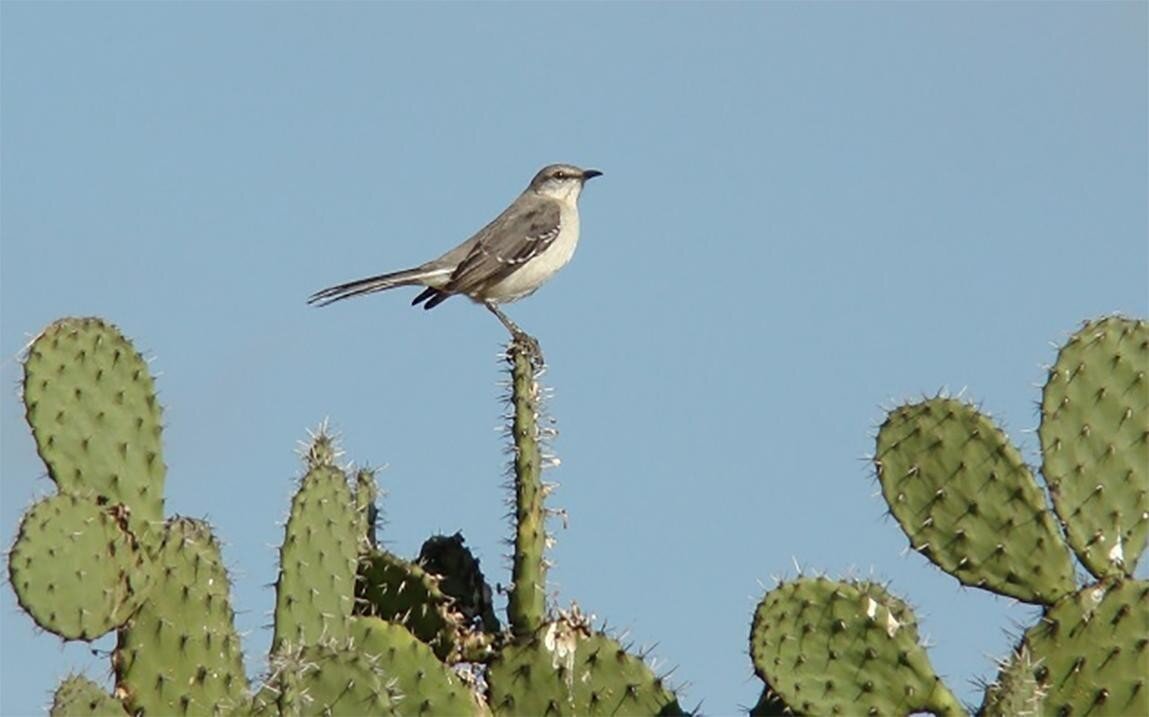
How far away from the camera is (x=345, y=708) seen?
4.65 m

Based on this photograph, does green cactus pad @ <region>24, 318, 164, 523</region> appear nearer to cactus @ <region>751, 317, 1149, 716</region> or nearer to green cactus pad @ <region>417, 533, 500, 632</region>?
green cactus pad @ <region>417, 533, 500, 632</region>

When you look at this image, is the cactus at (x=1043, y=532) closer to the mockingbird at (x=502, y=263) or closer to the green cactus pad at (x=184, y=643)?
the green cactus pad at (x=184, y=643)

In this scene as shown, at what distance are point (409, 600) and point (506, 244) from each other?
5776mm

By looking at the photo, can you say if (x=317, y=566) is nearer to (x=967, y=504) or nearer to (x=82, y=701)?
(x=82, y=701)

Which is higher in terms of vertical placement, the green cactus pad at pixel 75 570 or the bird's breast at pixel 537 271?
the bird's breast at pixel 537 271

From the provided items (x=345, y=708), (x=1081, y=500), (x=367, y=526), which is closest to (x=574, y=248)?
(x=367, y=526)

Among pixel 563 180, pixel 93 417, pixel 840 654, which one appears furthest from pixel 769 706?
pixel 563 180

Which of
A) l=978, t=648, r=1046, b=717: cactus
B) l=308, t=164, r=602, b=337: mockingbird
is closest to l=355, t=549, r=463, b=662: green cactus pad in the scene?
l=978, t=648, r=1046, b=717: cactus

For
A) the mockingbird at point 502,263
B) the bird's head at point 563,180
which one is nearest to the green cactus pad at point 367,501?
the mockingbird at point 502,263

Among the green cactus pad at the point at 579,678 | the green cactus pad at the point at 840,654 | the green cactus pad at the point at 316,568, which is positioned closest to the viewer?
the green cactus pad at the point at 840,654

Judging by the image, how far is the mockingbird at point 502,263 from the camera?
11.1 m

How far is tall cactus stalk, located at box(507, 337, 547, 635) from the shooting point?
5.46m

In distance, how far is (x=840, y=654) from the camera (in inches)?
198

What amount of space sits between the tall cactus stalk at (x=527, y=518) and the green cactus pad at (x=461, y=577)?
1.44 feet
